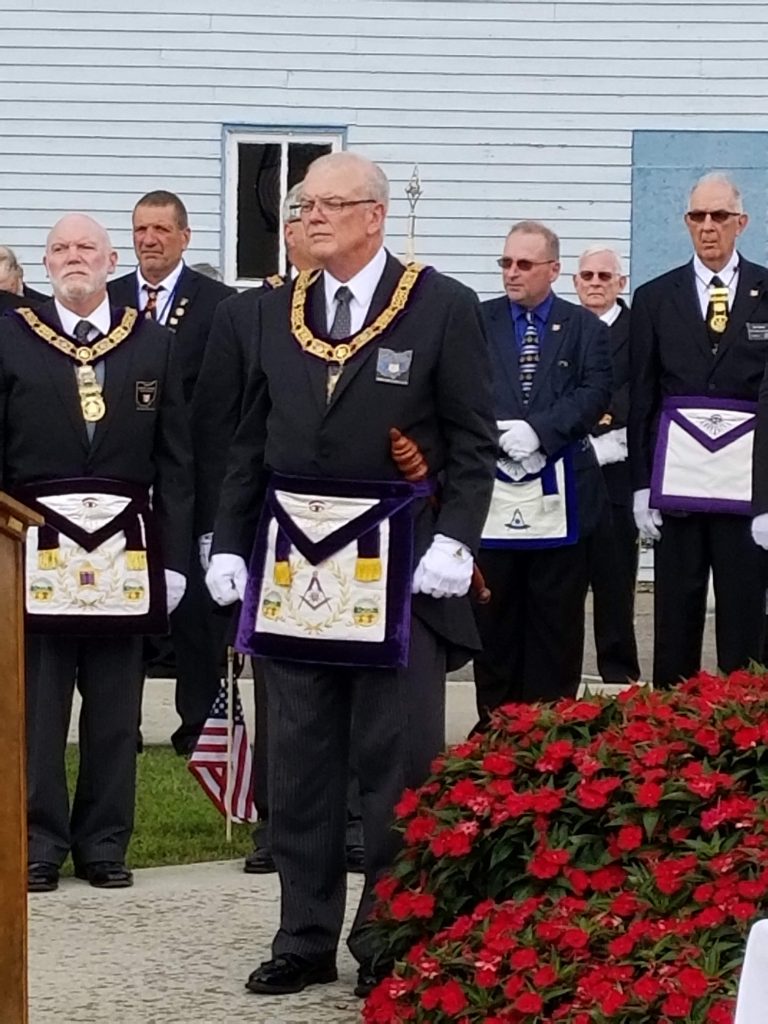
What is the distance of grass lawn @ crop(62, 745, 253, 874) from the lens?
7285 mm

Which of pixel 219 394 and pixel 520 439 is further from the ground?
pixel 219 394

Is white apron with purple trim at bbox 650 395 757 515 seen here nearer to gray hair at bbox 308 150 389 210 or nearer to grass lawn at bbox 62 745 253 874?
grass lawn at bbox 62 745 253 874

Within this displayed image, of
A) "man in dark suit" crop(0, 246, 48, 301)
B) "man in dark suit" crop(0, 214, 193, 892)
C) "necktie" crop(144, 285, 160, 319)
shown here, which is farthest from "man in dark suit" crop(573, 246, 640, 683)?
"man in dark suit" crop(0, 214, 193, 892)

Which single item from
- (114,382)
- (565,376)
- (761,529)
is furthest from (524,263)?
(114,382)

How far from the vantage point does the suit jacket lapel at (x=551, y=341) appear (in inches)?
337

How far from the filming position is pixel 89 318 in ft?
22.1

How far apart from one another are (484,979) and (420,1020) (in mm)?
195

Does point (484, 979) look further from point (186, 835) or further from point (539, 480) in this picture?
point (539, 480)

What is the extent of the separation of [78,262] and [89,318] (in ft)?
0.58

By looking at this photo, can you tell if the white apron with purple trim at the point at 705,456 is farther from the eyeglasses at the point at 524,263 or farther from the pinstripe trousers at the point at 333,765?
the pinstripe trousers at the point at 333,765

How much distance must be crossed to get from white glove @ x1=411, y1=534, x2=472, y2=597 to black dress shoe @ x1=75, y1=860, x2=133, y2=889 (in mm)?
1676

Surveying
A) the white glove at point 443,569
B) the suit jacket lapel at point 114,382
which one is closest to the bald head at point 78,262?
the suit jacket lapel at point 114,382

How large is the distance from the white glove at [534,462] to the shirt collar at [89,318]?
84.9 inches

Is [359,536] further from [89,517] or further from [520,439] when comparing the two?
[520,439]
